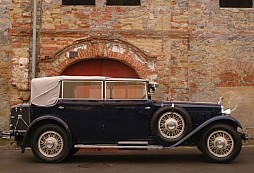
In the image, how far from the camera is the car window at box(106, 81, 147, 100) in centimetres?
926

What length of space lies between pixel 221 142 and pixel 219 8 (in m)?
6.38

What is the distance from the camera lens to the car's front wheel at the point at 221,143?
8938mm

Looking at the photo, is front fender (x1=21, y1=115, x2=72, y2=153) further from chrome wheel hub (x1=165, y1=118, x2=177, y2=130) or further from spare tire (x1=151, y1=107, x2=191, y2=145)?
chrome wheel hub (x1=165, y1=118, x2=177, y2=130)

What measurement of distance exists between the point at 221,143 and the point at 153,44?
5.35m

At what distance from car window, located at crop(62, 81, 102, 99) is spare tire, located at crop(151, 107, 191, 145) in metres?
1.40

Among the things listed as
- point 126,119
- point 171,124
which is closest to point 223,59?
point 171,124

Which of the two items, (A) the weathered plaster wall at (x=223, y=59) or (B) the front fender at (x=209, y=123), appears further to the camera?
(A) the weathered plaster wall at (x=223, y=59)

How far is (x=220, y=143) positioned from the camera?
894cm

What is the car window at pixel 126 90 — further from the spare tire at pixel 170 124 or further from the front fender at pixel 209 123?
the front fender at pixel 209 123

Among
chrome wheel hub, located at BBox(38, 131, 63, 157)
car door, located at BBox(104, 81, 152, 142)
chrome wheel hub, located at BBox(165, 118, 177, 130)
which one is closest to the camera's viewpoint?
chrome wheel hub, located at BBox(165, 118, 177, 130)

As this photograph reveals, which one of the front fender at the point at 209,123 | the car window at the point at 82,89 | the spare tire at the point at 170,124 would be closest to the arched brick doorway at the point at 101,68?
the car window at the point at 82,89

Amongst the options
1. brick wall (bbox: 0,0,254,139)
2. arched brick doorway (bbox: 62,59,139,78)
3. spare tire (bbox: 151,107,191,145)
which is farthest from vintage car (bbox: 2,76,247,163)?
arched brick doorway (bbox: 62,59,139,78)

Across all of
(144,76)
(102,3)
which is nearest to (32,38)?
(102,3)

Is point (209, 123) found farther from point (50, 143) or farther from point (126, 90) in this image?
point (50, 143)
